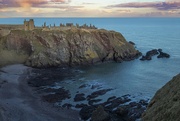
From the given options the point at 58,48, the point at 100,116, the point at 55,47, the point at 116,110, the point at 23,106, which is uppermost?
the point at 55,47

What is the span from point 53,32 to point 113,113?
169 feet

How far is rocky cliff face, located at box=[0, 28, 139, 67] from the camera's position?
82812 millimetres

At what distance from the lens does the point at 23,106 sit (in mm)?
49656

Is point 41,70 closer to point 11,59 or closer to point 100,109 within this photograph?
point 11,59

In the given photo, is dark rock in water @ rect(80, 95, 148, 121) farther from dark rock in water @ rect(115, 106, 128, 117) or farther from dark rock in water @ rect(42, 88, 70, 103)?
dark rock in water @ rect(42, 88, 70, 103)

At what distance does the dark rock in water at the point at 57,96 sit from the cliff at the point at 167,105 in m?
32.3

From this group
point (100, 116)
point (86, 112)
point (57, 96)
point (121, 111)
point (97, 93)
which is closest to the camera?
point (100, 116)

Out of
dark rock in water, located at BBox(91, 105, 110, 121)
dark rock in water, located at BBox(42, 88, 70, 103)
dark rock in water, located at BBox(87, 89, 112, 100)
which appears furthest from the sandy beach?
dark rock in water, located at BBox(87, 89, 112, 100)

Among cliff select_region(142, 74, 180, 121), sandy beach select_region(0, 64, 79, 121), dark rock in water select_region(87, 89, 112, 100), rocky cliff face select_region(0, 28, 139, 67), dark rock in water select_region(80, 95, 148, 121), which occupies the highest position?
cliff select_region(142, 74, 180, 121)

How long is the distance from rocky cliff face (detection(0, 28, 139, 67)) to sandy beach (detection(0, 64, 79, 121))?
1570cm

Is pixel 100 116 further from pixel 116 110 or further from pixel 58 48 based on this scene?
pixel 58 48

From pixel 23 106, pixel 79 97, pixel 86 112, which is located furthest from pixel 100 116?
pixel 23 106

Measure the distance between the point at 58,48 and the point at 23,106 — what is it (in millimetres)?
38166

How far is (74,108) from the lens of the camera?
160ft
